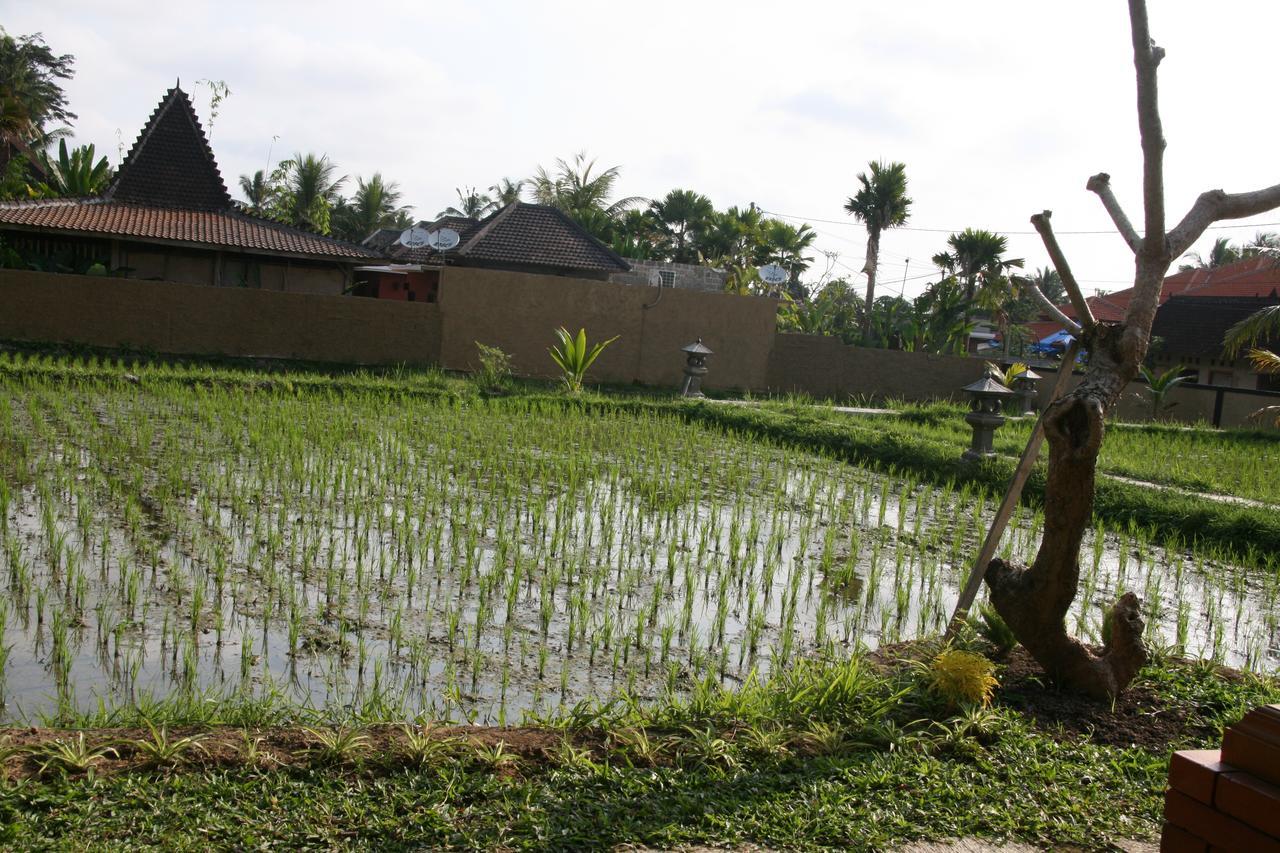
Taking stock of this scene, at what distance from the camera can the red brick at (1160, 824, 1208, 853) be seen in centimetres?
258

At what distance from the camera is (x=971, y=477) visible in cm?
1051

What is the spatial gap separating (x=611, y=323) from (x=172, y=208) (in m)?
9.23

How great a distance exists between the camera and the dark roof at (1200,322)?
26688 millimetres

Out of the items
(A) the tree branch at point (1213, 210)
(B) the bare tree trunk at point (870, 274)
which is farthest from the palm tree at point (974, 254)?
(A) the tree branch at point (1213, 210)

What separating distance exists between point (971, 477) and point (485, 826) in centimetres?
843

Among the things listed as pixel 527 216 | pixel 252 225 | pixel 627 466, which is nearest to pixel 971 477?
pixel 627 466

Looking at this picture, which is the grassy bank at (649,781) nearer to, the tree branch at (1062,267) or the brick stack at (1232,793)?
the brick stack at (1232,793)

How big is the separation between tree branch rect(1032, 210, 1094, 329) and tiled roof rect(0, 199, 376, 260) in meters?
17.2

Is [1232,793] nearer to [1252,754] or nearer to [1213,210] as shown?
[1252,754]

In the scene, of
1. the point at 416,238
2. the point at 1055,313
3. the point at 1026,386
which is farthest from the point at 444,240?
the point at 1055,313

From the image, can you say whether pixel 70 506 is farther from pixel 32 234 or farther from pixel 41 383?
pixel 32 234

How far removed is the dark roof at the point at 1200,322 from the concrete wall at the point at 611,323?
11939 mm

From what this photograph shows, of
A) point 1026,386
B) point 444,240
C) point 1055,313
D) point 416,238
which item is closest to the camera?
point 1055,313

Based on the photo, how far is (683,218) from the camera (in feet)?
130
